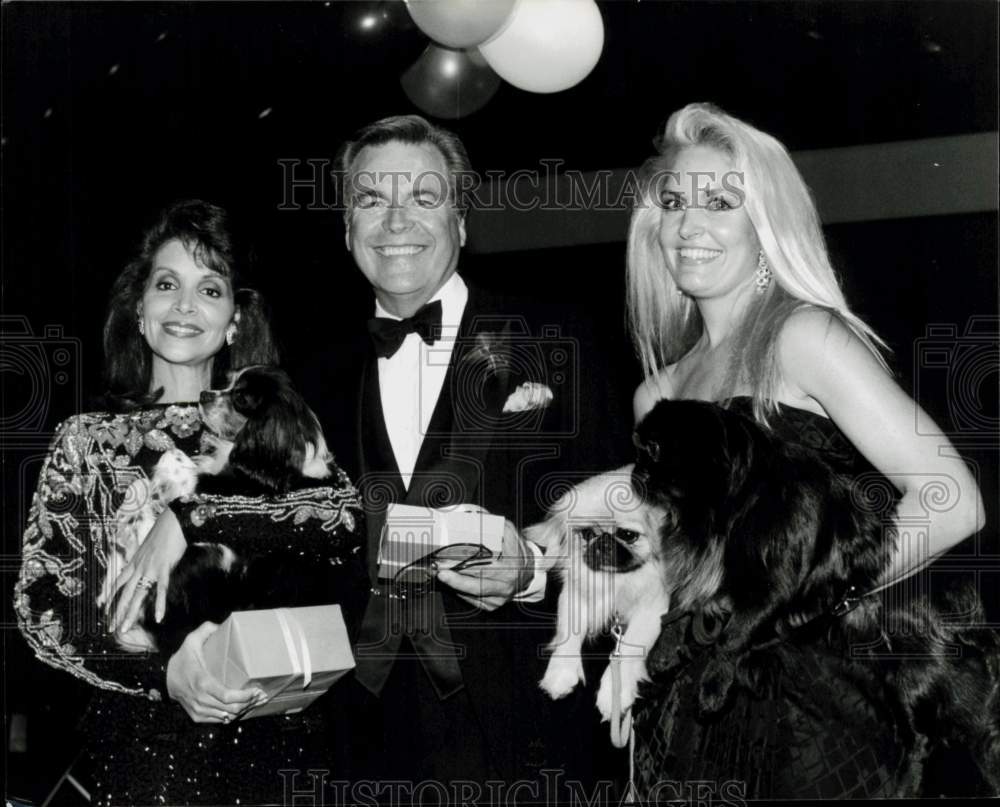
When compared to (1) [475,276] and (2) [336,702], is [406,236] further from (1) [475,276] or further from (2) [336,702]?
(2) [336,702]

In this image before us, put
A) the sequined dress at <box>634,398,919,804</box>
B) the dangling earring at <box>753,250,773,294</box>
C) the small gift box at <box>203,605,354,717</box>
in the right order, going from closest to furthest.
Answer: the small gift box at <box>203,605,354,717</box>, the sequined dress at <box>634,398,919,804</box>, the dangling earring at <box>753,250,773,294</box>

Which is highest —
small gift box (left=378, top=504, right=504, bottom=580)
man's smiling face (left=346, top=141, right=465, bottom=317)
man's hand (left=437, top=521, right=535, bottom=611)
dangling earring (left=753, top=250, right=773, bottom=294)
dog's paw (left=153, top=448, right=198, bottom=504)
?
man's smiling face (left=346, top=141, right=465, bottom=317)

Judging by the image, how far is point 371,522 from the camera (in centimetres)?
232

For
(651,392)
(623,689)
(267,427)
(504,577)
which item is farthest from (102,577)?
(651,392)

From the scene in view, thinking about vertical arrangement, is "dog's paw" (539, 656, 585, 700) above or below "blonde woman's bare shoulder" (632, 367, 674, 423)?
below

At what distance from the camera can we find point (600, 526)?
2.36 m

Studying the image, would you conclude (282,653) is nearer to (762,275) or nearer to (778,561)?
(778,561)

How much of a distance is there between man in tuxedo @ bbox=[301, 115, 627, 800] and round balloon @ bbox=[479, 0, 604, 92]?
0.21 meters

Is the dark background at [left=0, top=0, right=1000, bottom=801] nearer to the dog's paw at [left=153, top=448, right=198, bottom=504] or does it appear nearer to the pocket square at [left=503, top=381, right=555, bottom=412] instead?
the pocket square at [left=503, top=381, right=555, bottom=412]

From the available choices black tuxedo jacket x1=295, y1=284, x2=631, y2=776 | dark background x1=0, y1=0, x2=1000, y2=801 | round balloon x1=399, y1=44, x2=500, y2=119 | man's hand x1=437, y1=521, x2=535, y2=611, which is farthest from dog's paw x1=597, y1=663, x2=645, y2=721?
round balloon x1=399, y1=44, x2=500, y2=119

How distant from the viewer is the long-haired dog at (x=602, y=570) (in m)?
2.31

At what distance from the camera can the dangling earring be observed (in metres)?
2.26

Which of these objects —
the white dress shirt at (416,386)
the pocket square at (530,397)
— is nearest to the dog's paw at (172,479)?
the white dress shirt at (416,386)

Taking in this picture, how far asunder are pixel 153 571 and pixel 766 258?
1380 mm
